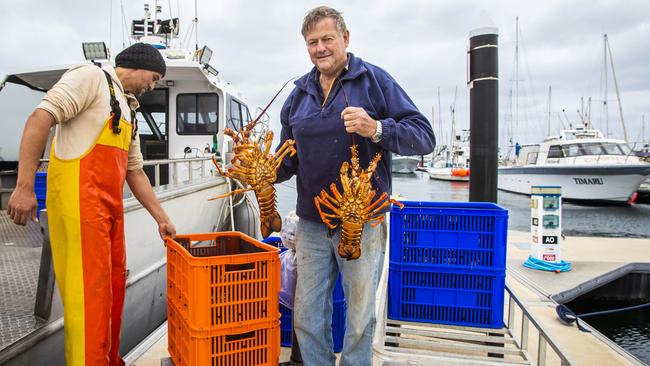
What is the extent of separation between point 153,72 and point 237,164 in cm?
79

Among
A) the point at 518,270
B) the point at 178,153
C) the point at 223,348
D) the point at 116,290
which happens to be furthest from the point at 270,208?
the point at 178,153

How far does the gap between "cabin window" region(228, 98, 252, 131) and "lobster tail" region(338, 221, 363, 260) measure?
6.06 m

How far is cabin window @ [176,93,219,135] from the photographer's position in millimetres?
7781

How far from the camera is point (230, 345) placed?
2.14 m

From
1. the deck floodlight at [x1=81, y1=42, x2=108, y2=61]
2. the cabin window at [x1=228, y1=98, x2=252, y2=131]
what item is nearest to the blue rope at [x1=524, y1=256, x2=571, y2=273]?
the cabin window at [x1=228, y1=98, x2=252, y2=131]

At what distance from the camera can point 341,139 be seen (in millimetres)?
2154

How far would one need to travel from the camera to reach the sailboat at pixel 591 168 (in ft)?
71.2

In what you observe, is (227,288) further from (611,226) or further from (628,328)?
(611,226)

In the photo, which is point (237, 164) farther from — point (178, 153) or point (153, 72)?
point (178, 153)

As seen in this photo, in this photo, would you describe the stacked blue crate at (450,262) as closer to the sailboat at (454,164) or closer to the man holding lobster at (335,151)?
the man holding lobster at (335,151)

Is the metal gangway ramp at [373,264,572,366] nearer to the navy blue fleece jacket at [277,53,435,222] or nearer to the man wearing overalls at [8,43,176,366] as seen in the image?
the navy blue fleece jacket at [277,53,435,222]

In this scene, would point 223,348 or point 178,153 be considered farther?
point 178,153

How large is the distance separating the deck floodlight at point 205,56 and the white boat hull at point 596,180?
20.5 meters

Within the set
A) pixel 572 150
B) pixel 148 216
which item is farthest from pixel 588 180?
pixel 148 216
